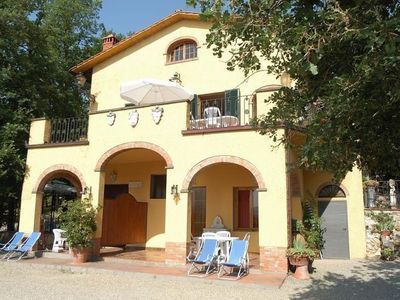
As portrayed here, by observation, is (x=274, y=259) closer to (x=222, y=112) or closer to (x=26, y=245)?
(x=222, y=112)

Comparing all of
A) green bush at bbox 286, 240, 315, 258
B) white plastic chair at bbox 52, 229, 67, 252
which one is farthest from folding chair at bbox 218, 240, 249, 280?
white plastic chair at bbox 52, 229, 67, 252

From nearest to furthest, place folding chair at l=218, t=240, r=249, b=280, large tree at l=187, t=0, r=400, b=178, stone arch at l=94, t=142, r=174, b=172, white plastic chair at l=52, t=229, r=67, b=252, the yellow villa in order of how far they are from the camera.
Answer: large tree at l=187, t=0, r=400, b=178
folding chair at l=218, t=240, r=249, b=280
the yellow villa
stone arch at l=94, t=142, r=174, b=172
white plastic chair at l=52, t=229, r=67, b=252

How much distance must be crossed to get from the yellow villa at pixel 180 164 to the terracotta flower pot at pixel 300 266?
0.93 feet

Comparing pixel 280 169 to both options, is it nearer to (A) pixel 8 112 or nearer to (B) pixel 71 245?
(B) pixel 71 245

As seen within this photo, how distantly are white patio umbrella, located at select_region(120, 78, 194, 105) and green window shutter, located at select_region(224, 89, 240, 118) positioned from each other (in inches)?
69.2

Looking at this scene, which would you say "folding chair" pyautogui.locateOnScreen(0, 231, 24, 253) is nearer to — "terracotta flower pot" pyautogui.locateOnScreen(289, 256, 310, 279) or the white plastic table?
the white plastic table

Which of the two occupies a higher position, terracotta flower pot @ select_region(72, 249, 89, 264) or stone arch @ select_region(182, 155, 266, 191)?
stone arch @ select_region(182, 155, 266, 191)

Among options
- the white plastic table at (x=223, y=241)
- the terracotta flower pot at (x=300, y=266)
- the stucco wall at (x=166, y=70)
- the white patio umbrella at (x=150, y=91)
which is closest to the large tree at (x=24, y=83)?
the stucco wall at (x=166, y=70)

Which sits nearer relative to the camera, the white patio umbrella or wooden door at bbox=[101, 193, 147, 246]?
the white patio umbrella

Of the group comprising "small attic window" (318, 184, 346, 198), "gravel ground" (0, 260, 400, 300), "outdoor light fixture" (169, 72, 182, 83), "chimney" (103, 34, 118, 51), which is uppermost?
"chimney" (103, 34, 118, 51)

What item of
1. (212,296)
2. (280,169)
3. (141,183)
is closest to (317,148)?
(212,296)

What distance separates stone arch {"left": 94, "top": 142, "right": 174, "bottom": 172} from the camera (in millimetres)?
11414

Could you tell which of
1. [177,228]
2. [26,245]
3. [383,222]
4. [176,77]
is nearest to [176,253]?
[177,228]

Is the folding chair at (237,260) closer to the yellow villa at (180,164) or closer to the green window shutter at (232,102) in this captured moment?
the yellow villa at (180,164)
